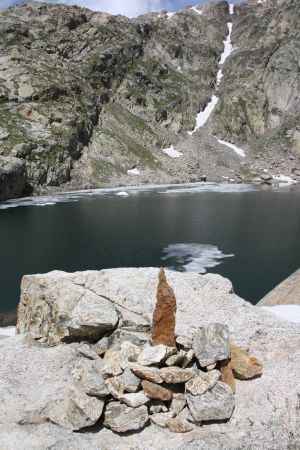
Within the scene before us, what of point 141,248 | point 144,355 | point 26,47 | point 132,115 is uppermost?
point 26,47

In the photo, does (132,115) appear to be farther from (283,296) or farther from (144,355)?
(144,355)

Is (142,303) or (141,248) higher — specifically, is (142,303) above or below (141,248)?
above

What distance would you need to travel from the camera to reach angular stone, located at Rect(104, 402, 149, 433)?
13.2 meters

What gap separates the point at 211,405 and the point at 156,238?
49.4 meters

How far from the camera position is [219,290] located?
2083 cm

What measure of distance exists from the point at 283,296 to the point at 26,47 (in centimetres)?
17884

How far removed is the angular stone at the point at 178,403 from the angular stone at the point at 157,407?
0.96ft

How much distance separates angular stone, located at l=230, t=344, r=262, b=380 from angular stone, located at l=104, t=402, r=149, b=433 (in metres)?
3.82

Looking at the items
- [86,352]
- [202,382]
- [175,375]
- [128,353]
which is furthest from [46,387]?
[202,382]

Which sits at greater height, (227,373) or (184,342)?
(184,342)

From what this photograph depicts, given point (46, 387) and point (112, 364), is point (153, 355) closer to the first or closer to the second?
point (112, 364)

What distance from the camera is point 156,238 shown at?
2469 inches

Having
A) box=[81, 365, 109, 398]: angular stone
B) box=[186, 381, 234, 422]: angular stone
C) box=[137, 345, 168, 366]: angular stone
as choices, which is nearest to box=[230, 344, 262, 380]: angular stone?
box=[186, 381, 234, 422]: angular stone

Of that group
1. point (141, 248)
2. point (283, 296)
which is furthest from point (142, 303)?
point (141, 248)
